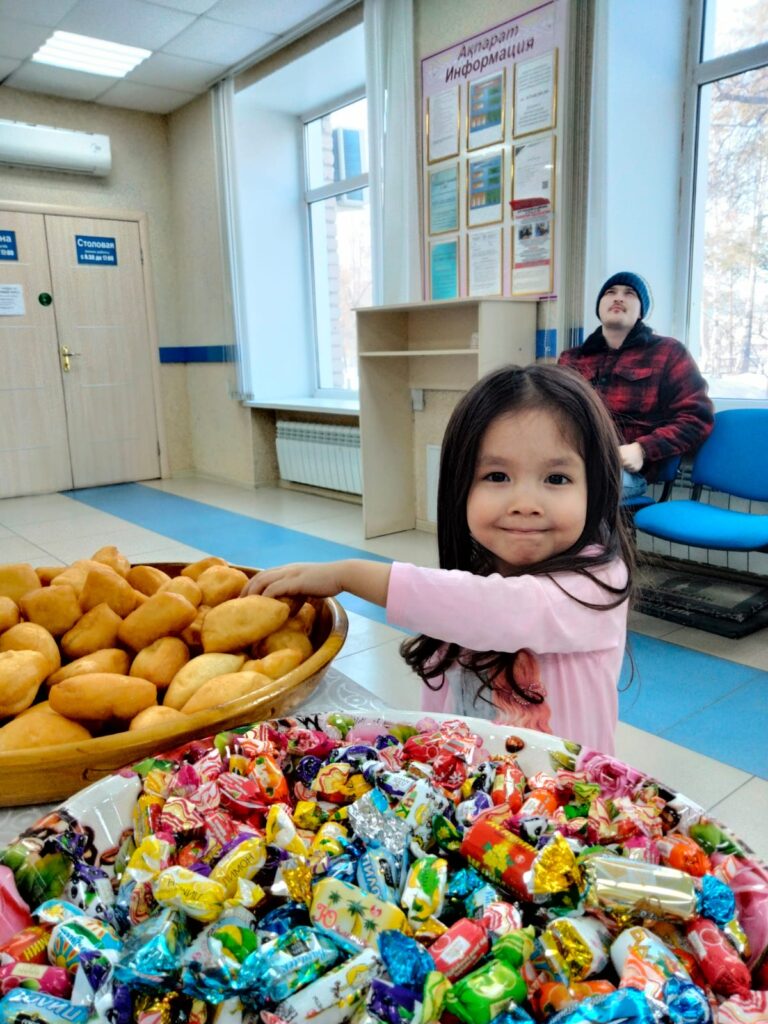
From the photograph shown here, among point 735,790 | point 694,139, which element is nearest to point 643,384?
point 694,139

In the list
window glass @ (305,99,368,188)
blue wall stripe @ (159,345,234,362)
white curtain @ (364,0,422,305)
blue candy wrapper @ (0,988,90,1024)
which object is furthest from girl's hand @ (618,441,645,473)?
blue wall stripe @ (159,345,234,362)

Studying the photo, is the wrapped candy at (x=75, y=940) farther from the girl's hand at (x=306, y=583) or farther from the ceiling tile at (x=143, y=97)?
the ceiling tile at (x=143, y=97)

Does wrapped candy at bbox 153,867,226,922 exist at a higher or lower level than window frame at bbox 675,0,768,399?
lower

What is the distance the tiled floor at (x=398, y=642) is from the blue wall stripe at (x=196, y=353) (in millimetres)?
1287

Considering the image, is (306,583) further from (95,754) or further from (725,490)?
(725,490)

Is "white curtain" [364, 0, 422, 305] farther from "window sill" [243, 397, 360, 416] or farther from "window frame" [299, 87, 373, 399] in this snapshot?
"window frame" [299, 87, 373, 399]

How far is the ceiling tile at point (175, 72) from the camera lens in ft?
16.7

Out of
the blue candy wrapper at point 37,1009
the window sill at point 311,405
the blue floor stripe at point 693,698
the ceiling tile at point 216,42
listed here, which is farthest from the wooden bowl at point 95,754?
the ceiling tile at point 216,42

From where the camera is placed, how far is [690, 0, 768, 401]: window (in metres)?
3.21

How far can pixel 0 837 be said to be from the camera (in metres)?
0.62

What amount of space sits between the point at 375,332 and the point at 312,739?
12.3 feet

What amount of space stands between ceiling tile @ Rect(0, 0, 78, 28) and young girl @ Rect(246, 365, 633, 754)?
4595mm

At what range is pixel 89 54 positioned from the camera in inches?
194

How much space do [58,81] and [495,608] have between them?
6069 mm
